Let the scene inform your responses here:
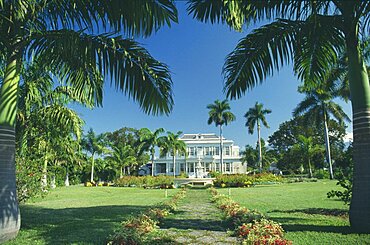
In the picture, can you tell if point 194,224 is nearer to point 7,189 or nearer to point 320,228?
point 320,228

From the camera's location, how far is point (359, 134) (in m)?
5.50

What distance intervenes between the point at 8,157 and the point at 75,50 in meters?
2.22

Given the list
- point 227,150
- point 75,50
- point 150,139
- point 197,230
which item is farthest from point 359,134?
point 227,150

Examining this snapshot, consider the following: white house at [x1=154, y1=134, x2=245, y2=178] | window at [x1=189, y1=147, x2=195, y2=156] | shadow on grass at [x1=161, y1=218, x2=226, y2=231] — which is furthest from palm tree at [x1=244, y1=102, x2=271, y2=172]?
A: shadow on grass at [x1=161, y1=218, x2=226, y2=231]

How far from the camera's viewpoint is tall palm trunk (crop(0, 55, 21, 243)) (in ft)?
16.8

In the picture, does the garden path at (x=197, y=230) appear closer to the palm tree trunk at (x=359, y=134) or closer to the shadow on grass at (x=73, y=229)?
the shadow on grass at (x=73, y=229)

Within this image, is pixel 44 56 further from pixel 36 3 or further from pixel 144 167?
pixel 144 167

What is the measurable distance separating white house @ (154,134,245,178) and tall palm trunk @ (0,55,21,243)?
52.7m

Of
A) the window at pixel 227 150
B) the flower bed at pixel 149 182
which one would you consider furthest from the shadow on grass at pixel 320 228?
the window at pixel 227 150

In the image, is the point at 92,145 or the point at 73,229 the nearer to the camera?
the point at 73,229

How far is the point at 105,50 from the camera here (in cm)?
532

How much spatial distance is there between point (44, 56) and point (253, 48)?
13.5 feet

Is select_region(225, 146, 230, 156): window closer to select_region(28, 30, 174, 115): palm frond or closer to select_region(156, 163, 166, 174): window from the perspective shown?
select_region(156, 163, 166, 174): window

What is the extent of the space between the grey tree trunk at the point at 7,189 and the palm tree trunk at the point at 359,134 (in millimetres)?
6093
